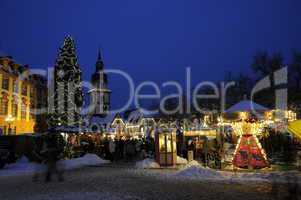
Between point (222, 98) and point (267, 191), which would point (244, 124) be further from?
point (222, 98)

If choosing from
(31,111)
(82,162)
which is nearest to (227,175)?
(82,162)

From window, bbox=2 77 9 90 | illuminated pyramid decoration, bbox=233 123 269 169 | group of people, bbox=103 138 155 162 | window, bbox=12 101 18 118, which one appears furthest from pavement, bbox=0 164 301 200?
window, bbox=12 101 18 118

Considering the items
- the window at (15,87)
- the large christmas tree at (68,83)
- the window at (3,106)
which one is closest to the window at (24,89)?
the window at (15,87)

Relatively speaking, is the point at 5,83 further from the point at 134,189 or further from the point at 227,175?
the point at 134,189

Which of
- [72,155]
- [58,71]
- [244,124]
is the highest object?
[58,71]

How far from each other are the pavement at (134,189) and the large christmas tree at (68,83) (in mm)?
31489

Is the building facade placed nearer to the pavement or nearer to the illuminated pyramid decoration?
the illuminated pyramid decoration

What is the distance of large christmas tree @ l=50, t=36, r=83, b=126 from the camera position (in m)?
49.9

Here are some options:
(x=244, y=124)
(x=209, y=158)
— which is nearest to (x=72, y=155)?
(x=209, y=158)

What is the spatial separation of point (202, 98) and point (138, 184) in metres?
53.5

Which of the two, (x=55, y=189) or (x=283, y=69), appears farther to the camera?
(x=283, y=69)

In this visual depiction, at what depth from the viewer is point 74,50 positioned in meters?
52.0

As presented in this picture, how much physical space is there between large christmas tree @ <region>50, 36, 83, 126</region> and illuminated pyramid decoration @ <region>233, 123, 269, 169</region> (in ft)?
99.7

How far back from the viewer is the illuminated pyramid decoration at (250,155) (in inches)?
870
